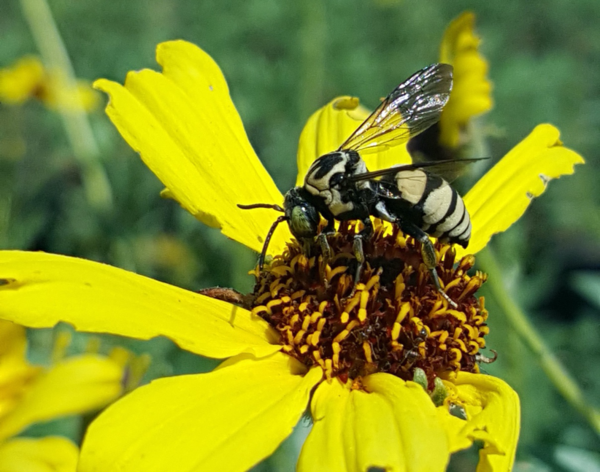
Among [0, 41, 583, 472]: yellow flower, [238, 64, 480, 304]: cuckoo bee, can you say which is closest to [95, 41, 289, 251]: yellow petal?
[0, 41, 583, 472]: yellow flower

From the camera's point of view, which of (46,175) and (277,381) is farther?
(46,175)

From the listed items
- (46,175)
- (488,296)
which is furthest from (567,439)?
(46,175)

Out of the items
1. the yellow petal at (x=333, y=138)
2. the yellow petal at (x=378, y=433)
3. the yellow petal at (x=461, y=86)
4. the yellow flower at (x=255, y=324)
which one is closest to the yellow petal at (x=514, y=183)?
the yellow flower at (x=255, y=324)

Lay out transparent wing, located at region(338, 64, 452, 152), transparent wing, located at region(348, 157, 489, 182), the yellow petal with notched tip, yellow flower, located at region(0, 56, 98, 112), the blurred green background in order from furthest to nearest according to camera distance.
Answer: yellow flower, located at region(0, 56, 98, 112)
the blurred green background
transparent wing, located at region(338, 64, 452, 152)
transparent wing, located at region(348, 157, 489, 182)
the yellow petal with notched tip

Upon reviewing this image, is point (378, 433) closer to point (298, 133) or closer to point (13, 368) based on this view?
point (13, 368)

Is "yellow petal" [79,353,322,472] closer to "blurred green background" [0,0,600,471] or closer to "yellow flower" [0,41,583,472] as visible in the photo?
"yellow flower" [0,41,583,472]

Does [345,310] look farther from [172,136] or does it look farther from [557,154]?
[557,154]

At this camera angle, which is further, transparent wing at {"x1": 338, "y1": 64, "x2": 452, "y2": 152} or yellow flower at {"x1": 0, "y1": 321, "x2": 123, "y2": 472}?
transparent wing at {"x1": 338, "y1": 64, "x2": 452, "y2": 152}
